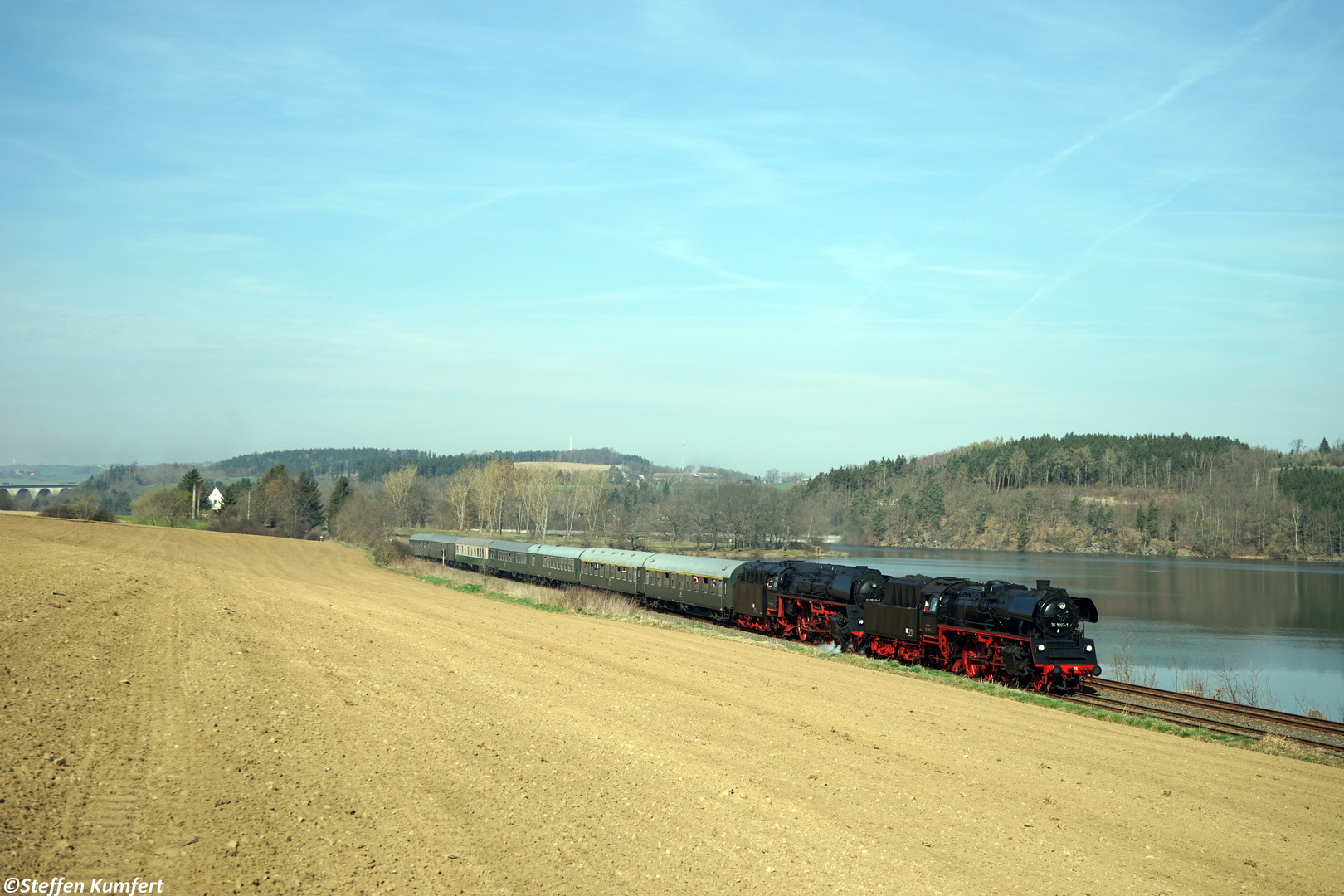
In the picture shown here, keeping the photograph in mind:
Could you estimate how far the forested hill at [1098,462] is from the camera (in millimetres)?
177125

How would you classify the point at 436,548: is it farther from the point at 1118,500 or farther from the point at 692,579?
the point at 1118,500

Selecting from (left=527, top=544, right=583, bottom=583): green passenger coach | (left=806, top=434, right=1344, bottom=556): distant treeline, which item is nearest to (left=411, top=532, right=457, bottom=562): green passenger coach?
(left=527, top=544, right=583, bottom=583): green passenger coach

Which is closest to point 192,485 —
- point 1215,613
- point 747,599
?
point 747,599

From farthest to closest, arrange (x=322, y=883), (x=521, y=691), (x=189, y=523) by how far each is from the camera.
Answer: (x=189, y=523), (x=521, y=691), (x=322, y=883)

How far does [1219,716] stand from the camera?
24.6 meters

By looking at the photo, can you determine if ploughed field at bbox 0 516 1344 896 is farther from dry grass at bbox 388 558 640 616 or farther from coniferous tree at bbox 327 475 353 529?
coniferous tree at bbox 327 475 353 529

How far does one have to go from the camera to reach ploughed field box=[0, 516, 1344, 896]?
9.84m

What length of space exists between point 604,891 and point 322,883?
2953 millimetres

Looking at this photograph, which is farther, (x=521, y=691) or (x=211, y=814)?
(x=521, y=691)

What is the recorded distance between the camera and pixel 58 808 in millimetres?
9883

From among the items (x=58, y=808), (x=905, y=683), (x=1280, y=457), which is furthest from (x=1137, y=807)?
(x=1280, y=457)

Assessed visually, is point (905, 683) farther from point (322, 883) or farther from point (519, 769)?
point (322, 883)

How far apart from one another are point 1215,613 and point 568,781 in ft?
206

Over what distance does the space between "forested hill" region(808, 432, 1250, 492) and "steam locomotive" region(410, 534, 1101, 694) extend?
499ft
